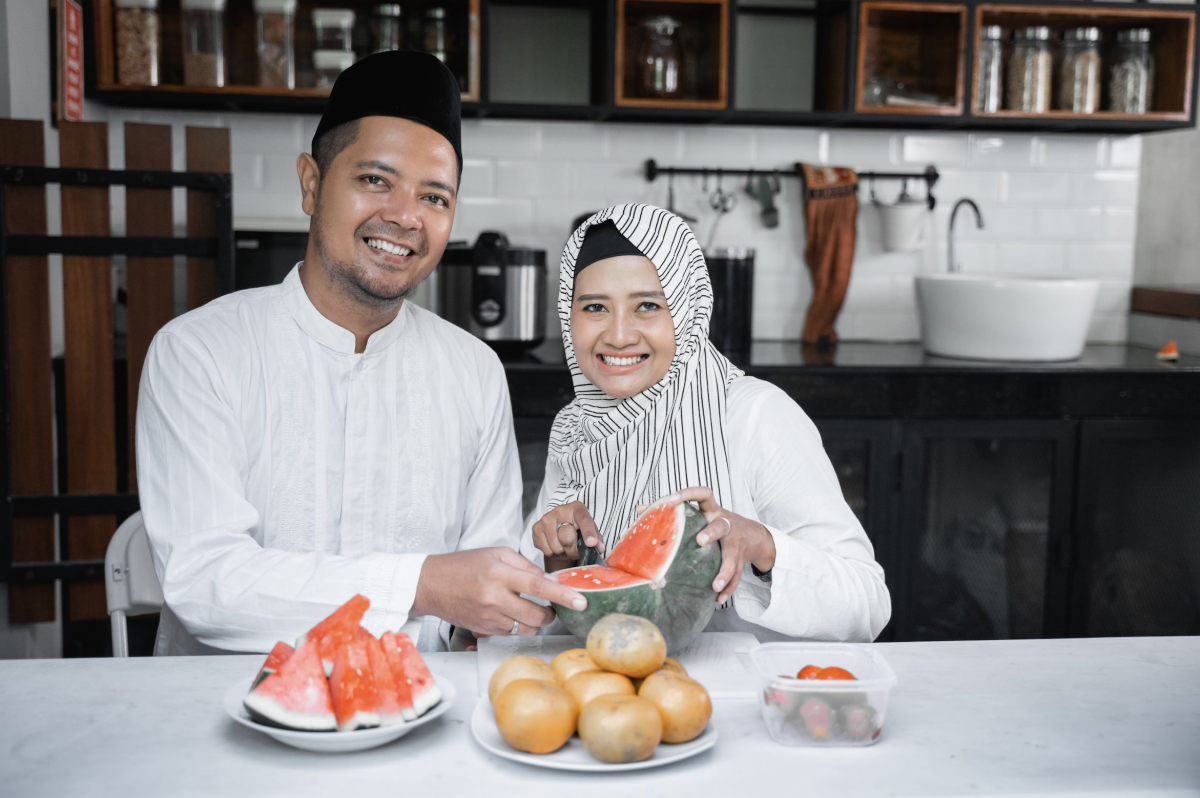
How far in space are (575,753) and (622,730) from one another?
76 mm

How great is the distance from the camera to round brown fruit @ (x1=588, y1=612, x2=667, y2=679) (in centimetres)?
107

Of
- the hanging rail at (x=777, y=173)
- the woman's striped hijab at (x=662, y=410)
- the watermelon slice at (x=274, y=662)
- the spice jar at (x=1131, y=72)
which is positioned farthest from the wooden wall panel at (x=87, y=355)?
the spice jar at (x=1131, y=72)

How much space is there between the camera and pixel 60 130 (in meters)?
2.58

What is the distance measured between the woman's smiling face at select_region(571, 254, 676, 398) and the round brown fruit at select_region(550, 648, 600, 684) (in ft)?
2.21

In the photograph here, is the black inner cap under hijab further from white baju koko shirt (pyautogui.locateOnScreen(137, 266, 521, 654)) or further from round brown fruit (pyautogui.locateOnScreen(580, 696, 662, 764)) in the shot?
round brown fruit (pyautogui.locateOnScreen(580, 696, 662, 764))

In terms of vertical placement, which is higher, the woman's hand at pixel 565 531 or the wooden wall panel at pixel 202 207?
the wooden wall panel at pixel 202 207

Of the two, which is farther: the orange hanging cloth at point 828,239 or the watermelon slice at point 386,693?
the orange hanging cloth at point 828,239

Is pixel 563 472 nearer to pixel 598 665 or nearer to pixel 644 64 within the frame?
pixel 598 665

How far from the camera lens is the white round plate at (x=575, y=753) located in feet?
3.24

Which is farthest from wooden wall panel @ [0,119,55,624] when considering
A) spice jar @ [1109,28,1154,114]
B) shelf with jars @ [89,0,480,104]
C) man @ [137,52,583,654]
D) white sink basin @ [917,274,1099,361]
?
spice jar @ [1109,28,1154,114]

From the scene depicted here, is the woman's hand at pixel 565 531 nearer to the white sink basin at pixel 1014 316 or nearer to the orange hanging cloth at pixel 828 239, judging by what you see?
the white sink basin at pixel 1014 316

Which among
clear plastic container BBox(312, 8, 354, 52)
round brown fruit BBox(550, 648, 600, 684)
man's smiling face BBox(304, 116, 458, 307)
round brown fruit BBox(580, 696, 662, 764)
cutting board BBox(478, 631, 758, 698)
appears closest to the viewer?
round brown fruit BBox(580, 696, 662, 764)

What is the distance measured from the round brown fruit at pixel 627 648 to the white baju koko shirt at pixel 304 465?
1.55 ft

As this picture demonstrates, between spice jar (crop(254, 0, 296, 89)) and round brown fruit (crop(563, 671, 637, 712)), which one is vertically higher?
spice jar (crop(254, 0, 296, 89))
